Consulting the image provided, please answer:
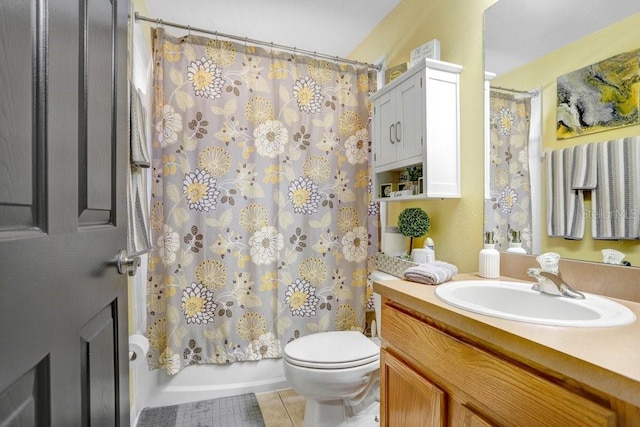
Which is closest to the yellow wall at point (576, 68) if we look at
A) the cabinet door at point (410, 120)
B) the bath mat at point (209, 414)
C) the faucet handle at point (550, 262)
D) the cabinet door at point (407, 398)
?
the faucet handle at point (550, 262)

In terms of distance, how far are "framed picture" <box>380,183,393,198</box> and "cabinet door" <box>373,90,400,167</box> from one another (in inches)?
5.4

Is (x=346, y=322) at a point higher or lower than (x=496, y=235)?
lower

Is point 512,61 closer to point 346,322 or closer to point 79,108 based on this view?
point 79,108

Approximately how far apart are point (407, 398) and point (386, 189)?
1.17m

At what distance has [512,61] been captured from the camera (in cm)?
131

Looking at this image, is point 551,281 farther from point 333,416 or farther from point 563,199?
point 333,416

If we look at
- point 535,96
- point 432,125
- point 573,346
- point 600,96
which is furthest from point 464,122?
point 573,346

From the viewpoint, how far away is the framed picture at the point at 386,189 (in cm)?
192

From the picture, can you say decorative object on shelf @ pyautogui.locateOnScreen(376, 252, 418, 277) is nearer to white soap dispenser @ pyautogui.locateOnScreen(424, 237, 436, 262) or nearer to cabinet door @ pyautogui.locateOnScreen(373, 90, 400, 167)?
white soap dispenser @ pyautogui.locateOnScreen(424, 237, 436, 262)

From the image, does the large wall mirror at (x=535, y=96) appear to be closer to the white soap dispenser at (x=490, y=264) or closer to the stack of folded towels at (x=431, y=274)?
the white soap dispenser at (x=490, y=264)

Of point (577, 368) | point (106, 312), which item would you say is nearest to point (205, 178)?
point (106, 312)

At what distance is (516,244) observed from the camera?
4.24ft

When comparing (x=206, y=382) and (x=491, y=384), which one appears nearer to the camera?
(x=491, y=384)

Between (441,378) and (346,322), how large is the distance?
1370 millimetres
